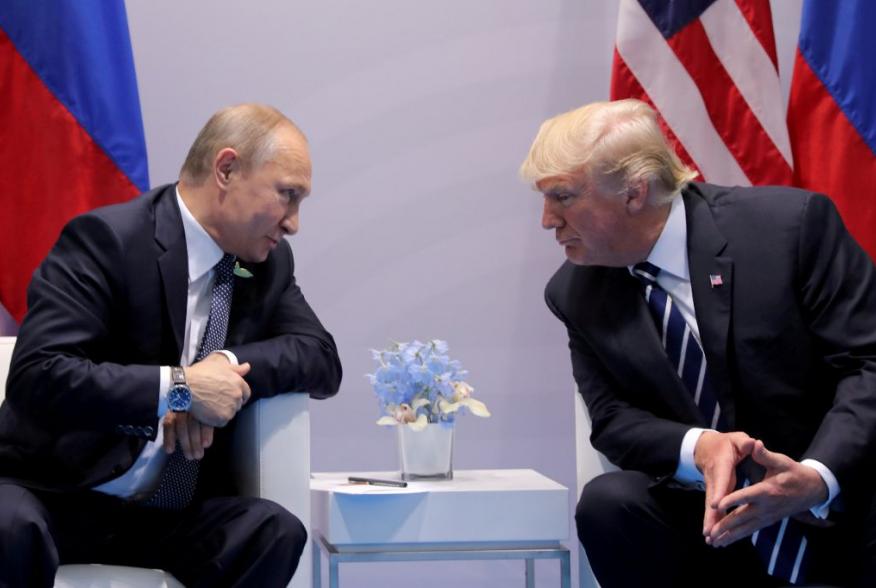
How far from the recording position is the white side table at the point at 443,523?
287 centimetres

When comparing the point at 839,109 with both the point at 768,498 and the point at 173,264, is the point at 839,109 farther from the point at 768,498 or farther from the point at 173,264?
the point at 173,264

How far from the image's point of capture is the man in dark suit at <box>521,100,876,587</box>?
2.32 meters

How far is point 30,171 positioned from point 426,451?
4.49ft

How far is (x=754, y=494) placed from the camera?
86.7 inches

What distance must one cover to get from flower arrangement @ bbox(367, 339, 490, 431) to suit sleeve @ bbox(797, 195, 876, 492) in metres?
0.99

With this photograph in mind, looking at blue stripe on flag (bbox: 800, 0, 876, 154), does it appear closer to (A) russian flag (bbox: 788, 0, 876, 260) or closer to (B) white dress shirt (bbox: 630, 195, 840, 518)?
(A) russian flag (bbox: 788, 0, 876, 260)

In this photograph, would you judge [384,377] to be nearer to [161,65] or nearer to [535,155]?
[535,155]

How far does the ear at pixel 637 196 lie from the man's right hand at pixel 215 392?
0.88 m

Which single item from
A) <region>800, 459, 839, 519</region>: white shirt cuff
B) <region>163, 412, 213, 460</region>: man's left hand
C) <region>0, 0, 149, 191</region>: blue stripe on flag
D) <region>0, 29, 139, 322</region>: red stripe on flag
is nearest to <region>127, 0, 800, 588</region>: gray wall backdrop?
<region>0, 0, 149, 191</region>: blue stripe on flag

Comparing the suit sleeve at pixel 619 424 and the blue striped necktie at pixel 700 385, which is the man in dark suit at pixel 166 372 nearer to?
the suit sleeve at pixel 619 424

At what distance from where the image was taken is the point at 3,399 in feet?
9.34

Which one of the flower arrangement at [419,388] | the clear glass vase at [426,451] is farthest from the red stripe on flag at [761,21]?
the clear glass vase at [426,451]

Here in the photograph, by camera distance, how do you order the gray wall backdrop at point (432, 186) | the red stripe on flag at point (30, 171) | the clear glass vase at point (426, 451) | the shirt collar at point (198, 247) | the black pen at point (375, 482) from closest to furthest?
the shirt collar at point (198, 247), the black pen at point (375, 482), the clear glass vase at point (426, 451), the red stripe on flag at point (30, 171), the gray wall backdrop at point (432, 186)

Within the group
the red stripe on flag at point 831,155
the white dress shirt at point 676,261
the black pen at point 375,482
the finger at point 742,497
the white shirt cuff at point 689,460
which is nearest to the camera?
the finger at point 742,497
